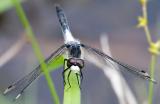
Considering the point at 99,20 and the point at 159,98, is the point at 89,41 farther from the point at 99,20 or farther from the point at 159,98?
the point at 159,98

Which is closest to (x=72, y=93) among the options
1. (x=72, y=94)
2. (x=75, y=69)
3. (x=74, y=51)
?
(x=72, y=94)

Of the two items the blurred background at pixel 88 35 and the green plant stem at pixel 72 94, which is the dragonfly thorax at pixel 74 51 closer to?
the green plant stem at pixel 72 94

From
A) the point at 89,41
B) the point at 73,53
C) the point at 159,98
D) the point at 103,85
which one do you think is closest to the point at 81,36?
the point at 89,41

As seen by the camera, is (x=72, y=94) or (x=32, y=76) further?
(x=32, y=76)

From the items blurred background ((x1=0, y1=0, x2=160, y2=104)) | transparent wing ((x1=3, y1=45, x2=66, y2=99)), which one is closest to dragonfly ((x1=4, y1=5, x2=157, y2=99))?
transparent wing ((x1=3, y1=45, x2=66, y2=99))

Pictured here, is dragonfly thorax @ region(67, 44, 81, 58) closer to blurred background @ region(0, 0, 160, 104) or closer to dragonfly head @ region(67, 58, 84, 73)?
dragonfly head @ region(67, 58, 84, 73)

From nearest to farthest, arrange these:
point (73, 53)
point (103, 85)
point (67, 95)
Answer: point (67, 95)
point (73, 53)
point (103, 85)

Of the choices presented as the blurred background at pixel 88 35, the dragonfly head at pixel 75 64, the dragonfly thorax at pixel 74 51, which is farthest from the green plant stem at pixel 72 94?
the blurred background at pixel 88 35

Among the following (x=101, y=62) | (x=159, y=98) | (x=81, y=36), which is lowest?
(x=159, y=98)

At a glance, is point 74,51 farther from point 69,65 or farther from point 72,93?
point 72,93
